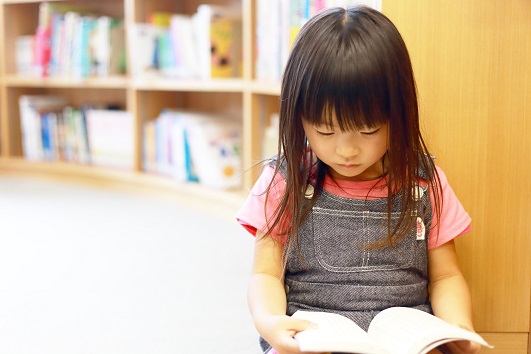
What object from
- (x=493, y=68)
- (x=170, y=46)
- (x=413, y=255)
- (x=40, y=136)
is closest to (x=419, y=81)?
(x=493, y=68)

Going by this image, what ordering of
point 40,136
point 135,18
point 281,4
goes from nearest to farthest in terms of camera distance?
point 281,4
point 135,18
point 40,136

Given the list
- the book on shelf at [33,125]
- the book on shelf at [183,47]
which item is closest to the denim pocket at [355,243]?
the book on shelf at [183,47]

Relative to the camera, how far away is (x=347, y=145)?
0.88m

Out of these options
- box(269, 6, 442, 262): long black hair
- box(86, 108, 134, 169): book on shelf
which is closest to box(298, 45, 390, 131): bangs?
box(269, 6, 442, 262): long black hair

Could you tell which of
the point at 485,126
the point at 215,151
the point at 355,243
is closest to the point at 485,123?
the point at 485,126

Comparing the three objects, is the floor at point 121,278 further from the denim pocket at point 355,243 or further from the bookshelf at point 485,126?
the bookshelf at point 485,126

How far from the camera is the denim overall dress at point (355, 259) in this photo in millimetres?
962

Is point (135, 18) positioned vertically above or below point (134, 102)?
above

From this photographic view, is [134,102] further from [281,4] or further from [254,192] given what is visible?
[254,192]

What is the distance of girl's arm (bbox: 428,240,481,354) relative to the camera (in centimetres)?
94

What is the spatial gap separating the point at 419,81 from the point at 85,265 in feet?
3.10

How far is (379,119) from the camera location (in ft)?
2.88

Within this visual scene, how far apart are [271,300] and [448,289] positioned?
238 millimetres

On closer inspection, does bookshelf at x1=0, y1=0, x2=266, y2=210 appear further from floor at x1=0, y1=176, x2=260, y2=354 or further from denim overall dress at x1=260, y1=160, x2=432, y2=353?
denim overall dress at x1=260, y1=160, x2=432, y2=353
